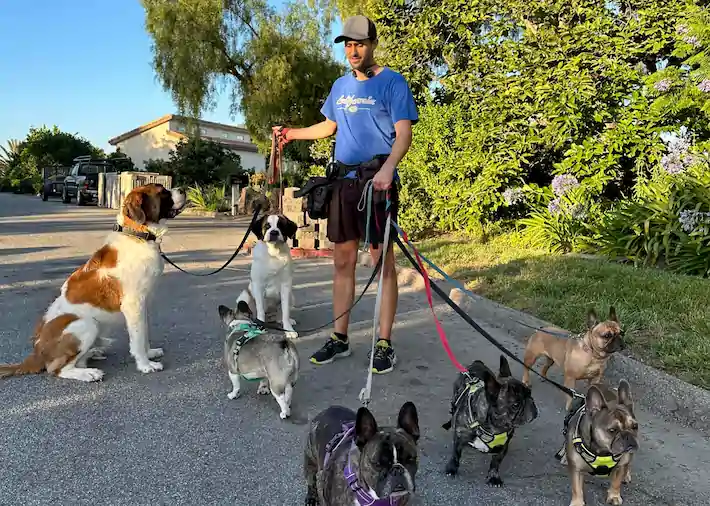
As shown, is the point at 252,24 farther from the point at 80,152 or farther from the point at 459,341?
the point at 80,152

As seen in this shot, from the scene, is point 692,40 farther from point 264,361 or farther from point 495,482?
point 264,361

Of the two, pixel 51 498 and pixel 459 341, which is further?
pixel 459 341

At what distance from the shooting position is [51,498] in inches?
99.0

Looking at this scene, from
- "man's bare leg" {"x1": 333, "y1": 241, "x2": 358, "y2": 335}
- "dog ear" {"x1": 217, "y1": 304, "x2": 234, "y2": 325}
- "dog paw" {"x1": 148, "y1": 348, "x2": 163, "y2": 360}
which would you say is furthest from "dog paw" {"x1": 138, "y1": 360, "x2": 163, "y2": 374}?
"man's bare leg" {"x1": 333, "y1": 241, "x2": 358, "y2": 335}

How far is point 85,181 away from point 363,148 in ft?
87.9

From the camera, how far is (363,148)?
4148 mm

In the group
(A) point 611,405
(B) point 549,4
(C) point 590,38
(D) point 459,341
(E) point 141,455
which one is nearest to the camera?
(A) point 611,405

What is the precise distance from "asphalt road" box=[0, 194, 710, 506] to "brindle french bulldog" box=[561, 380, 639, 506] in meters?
0.21

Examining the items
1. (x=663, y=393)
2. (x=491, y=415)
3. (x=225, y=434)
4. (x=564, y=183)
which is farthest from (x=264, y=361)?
(x=564, y=183)

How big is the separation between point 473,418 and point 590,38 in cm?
741

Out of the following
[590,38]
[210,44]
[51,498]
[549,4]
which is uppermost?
[210,44]

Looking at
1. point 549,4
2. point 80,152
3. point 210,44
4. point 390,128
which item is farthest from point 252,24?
point 80,152

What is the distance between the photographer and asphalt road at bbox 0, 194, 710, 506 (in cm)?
263

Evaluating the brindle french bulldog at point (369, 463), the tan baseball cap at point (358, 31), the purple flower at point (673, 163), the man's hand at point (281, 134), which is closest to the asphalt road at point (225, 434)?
the brindle french bulldog at point (369, 463)
